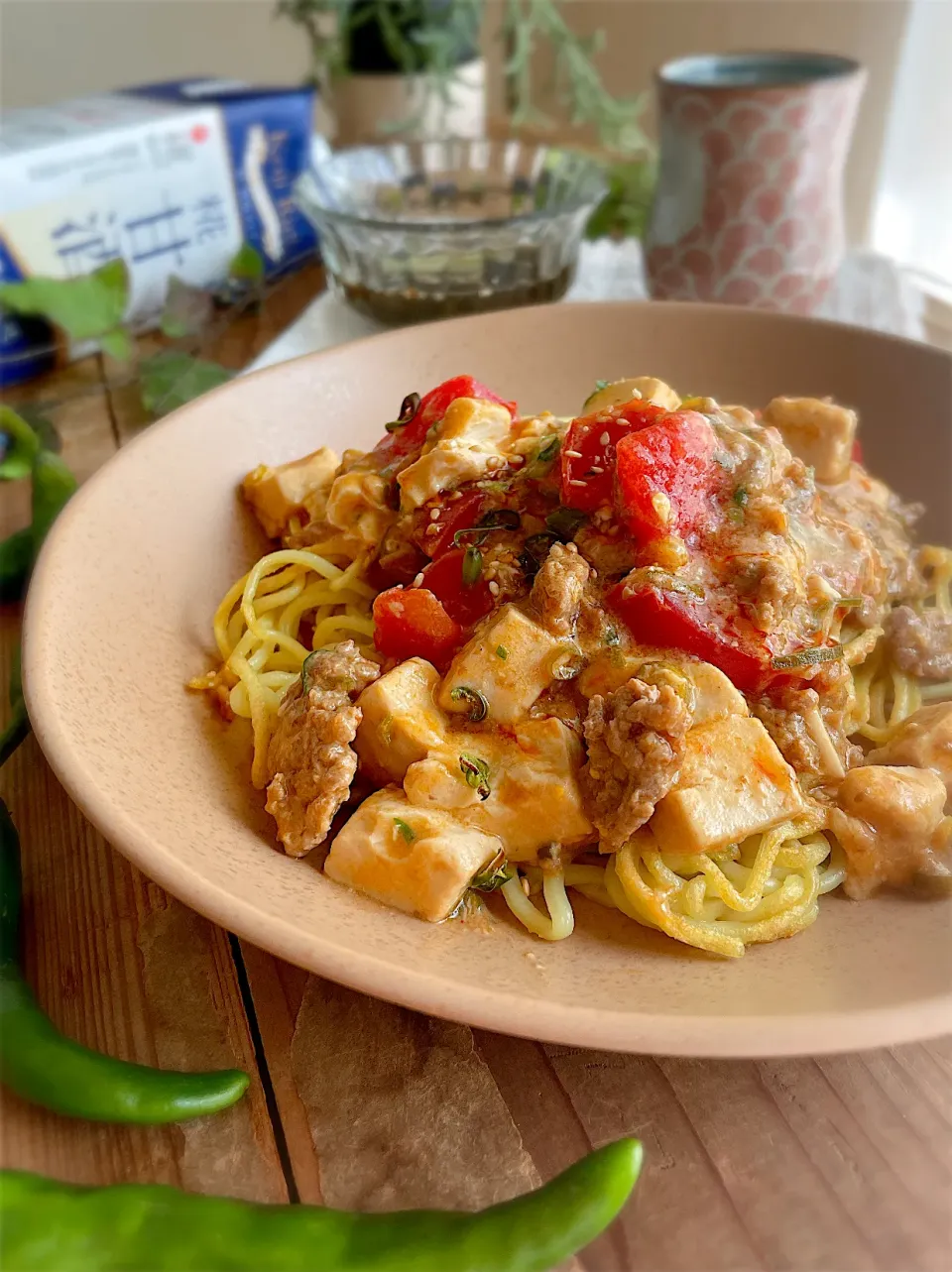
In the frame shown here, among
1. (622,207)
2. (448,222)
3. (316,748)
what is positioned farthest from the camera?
(622,207)

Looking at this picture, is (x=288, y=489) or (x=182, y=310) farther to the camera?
(x=182, y=310)

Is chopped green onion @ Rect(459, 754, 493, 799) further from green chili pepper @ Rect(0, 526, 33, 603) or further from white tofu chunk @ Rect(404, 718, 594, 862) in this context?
green chili pepper @ Rect(0, 526, 33, 603)

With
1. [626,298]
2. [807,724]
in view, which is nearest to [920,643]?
[807,724]

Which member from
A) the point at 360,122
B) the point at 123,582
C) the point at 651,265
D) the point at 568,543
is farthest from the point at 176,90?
the point at 568,543

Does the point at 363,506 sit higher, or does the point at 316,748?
the point at 363,506

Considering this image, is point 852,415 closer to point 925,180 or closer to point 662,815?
point 662,815

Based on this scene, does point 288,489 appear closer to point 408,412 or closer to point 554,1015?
point 408,412

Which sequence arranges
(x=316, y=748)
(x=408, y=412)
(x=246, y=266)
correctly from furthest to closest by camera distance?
(x=246, y=266), (x=408, y=412), (x=316, y=748)

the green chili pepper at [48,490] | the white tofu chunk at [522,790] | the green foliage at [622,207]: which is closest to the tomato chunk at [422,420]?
the white tofu chunk at [522,790]

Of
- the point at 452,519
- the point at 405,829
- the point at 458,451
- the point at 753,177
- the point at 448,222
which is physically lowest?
the point at 405,829
